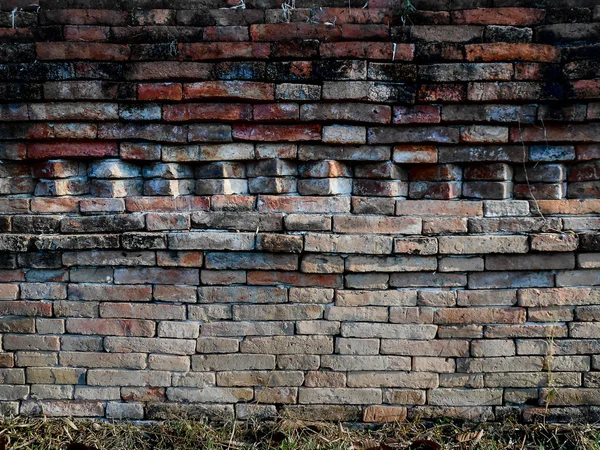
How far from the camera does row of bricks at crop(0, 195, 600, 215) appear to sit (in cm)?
278

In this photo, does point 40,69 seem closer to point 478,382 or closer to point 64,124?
point 64,124

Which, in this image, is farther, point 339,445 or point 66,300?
point 66,300

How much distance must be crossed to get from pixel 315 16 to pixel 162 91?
92cm

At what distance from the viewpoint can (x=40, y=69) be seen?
2746 millimetres

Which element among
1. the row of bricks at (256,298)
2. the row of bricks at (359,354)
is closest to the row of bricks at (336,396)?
the row of bricks at (359,354)

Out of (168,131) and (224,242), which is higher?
(168,131)

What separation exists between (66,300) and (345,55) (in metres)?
2.05

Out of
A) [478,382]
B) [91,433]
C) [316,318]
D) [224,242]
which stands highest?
[224,242]

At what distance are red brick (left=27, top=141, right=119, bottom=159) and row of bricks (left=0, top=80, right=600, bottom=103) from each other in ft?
0.81

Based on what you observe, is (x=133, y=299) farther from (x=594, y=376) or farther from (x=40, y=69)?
(x=594, y=376)

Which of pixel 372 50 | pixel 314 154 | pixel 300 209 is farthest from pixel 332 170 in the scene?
pixel 372 50

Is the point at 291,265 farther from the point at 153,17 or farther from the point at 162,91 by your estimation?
the point at 153,17

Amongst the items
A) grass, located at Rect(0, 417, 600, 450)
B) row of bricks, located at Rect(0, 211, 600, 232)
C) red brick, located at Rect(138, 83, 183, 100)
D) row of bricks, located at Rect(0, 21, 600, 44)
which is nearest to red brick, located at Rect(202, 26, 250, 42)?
row of bricks, located at Rect(0, 21, 600, 44)

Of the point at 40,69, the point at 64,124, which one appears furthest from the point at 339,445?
the point at 40,69
